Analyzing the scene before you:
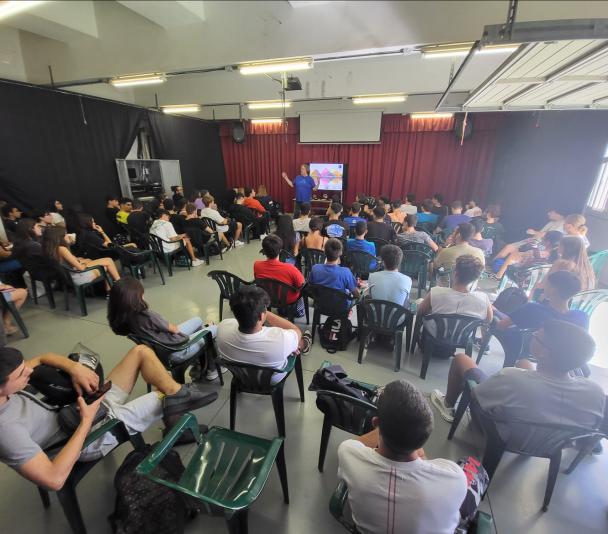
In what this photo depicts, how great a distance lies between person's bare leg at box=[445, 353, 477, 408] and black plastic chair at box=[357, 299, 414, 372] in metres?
0.49

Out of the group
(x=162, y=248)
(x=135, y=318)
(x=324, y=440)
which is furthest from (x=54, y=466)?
(x=162, y=248)

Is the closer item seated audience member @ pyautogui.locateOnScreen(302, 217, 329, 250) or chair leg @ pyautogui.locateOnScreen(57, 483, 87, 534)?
chair leg @ pyautogui.locateOnScreen(57, 483, 87, 534)

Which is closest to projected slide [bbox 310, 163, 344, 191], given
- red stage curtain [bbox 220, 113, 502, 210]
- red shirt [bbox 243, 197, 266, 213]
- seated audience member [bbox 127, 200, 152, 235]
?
red stage curtain [bbox 220, 113, 502, 210]

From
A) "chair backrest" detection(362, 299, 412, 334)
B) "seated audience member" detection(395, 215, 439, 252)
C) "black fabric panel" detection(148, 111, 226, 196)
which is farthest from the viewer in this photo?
"black fabric panel" detection(148, 111, 226, 196)

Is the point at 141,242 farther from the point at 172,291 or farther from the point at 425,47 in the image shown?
the point at 425,47

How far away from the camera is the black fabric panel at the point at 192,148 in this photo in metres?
7.54

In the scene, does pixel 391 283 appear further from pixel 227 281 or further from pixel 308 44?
pixel 308 44

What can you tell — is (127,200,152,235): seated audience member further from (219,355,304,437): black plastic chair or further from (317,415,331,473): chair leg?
(317,415,331,473): chair leg

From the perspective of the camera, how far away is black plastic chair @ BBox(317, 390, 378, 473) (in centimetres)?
135

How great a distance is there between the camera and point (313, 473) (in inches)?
65.4

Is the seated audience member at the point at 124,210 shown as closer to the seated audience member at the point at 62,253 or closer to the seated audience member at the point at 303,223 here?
the seated audience member at the point at 62,253

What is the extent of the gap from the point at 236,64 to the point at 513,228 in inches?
262

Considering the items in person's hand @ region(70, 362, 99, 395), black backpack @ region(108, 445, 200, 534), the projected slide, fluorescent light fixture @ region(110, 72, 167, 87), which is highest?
fluorescent light fixture @ region(110, 72, 167, 87)

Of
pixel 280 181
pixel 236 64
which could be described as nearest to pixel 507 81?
pixel 236 64
